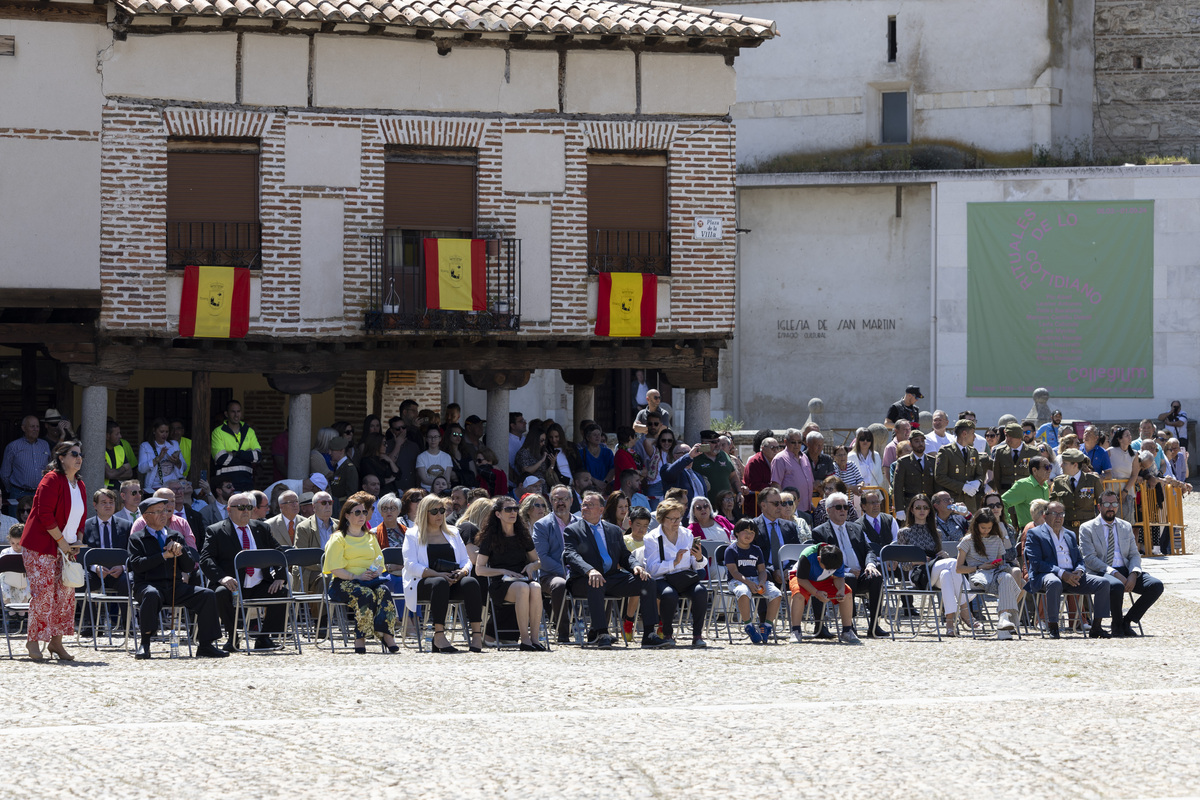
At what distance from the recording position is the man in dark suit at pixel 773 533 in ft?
47.1

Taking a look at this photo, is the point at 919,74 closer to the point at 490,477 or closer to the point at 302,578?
the point at 490,477

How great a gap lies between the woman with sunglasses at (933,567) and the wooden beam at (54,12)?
10.5 metres

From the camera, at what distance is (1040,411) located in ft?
83.6

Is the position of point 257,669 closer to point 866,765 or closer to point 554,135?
point 866,765

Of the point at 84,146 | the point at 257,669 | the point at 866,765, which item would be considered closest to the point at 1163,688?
the point at 866,765

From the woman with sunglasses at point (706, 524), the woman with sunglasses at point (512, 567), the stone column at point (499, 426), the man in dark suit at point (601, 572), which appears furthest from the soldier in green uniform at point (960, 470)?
the stone column at point (499, 426)

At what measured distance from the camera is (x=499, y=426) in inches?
794

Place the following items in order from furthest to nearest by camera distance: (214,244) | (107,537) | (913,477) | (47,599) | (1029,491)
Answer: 1. (214,244)
2. (913,477)
3. (1029,491)
4. (107,537)
5. (47,599)

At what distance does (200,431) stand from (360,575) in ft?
21.6

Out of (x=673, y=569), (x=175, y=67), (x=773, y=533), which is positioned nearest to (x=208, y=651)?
(x=673, y=569)

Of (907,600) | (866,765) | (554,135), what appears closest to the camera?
(866,765)

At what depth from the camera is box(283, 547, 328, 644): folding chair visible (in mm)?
13086

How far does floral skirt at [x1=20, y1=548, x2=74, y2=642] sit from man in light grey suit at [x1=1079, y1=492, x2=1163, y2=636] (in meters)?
8.68

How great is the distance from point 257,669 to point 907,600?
6217mm
